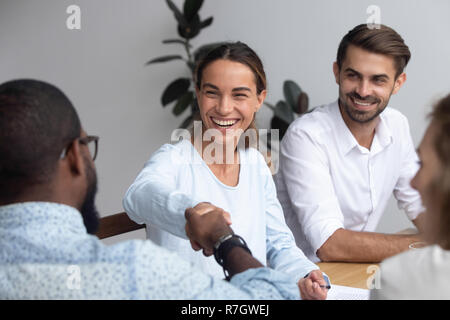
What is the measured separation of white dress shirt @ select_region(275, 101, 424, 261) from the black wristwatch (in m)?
0.95

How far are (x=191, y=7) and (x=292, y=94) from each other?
2.71ft

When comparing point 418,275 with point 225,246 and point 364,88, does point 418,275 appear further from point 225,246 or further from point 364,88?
point 364,88

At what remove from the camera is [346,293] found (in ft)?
5.06

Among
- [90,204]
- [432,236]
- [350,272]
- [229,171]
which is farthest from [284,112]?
[432,236]

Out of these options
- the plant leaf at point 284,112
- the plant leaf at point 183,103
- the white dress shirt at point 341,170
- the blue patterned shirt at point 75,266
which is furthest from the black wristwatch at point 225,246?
the plant leaf at point 183,103

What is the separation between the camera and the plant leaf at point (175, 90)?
373 centimetres

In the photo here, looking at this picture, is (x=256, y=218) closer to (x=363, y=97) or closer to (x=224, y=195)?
(x=224, y=195)

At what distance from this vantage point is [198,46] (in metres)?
3.93

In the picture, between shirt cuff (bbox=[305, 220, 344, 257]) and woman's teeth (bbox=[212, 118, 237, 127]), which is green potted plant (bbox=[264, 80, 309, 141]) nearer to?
shirt cuff (bbox=[305, 220, 344, 257])

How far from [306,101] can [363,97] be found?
→ 1.20 meters

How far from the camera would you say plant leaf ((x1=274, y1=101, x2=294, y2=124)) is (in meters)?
3.43

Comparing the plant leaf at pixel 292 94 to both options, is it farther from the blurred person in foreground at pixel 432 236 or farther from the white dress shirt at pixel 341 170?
the blurred person in foreground at pixel 432 236
